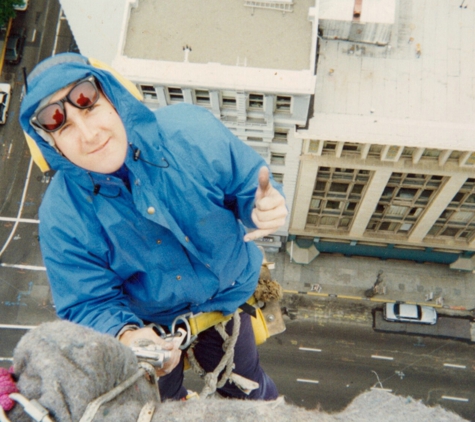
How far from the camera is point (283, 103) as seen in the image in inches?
952

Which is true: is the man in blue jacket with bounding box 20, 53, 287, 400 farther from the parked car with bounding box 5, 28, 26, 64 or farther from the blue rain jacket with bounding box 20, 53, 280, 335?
the parked car with bounding box 5, 28, 26, 64

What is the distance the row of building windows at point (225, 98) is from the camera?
23766 millimetres

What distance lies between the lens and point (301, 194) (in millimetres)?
30625

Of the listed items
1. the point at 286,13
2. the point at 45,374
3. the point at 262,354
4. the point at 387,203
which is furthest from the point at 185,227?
the point at 262,354

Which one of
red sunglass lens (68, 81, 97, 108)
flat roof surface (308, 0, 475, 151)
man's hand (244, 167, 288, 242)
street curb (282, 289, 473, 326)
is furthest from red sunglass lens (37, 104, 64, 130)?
street curb (282, 289, 473, 326)

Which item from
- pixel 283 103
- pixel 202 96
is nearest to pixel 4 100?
pixel 202 96

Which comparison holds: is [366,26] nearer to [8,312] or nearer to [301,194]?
[301,194]

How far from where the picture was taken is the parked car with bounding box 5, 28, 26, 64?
42.2 metres

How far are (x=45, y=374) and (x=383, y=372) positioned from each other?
34.2 meters

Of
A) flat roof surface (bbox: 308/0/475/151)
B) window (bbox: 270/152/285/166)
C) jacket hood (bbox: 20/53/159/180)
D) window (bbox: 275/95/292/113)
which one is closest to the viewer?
jacket hood (bbox: 20/53/159/180)

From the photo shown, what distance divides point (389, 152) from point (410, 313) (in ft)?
47.9

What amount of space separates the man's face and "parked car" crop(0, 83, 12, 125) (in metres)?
37.5

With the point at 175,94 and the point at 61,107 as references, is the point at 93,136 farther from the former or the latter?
the point at 175,94

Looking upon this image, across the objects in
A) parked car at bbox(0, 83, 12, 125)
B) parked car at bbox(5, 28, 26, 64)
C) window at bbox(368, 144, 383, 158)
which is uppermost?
parked car at bbox(5, 28, 26, 64)
